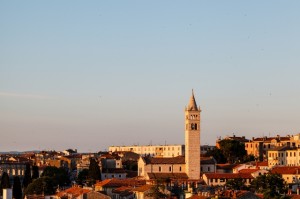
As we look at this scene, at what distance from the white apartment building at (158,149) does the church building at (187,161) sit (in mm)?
46828

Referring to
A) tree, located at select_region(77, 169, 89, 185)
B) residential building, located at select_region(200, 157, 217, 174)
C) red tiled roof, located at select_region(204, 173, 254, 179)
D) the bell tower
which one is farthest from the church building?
tree, located at select_region(77, 169, 89, 185)

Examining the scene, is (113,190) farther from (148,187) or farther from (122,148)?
(122,148)

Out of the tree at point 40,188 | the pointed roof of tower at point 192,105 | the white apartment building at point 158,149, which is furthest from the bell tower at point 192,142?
the white apartment building at point 158,149

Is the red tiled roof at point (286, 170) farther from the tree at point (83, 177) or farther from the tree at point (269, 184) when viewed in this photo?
the tree at point (83, 177)

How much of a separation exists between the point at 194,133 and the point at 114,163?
30067 millimetres

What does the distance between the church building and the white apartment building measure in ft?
154

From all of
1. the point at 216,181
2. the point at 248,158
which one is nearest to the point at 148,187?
the point at 216,181

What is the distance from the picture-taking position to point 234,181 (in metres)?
73.8

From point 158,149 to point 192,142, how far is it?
68.6m

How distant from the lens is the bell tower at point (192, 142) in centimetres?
8812

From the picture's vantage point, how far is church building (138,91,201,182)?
8800 centimetres

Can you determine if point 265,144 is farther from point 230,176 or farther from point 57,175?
point 230,176

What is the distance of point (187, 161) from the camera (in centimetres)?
8862

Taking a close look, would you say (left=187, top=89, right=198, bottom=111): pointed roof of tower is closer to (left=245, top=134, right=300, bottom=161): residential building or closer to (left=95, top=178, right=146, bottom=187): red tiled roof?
(left=95, top=178, right=146, bottom=187): red tiled roof
